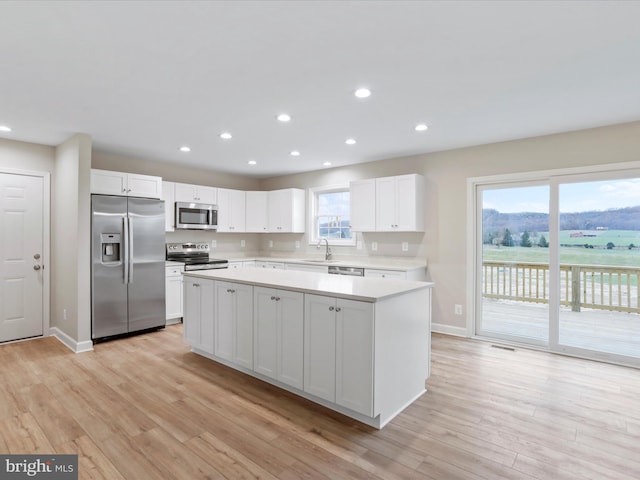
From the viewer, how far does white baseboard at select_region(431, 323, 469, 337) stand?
4.50m

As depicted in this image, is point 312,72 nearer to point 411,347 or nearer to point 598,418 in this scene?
point 411,347

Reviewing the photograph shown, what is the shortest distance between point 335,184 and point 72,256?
3774 mm

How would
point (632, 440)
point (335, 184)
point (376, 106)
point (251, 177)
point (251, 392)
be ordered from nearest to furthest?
point (632, 440) < point (251, 392) < point (376, 106) < point (335, 184) < point (251, 177)

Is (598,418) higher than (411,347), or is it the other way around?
(411,347)

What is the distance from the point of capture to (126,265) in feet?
14.4

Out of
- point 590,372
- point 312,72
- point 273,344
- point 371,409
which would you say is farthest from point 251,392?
point 590,372

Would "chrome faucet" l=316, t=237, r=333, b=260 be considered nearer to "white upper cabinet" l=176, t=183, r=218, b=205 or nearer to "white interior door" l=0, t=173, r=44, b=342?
"white upper cabinet" l=176, t=183, r=218, b=205

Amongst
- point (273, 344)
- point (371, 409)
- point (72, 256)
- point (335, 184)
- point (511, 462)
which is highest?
point (335, 184)

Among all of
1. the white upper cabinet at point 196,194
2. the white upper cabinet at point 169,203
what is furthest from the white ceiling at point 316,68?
the white upper cabinet at point 196,194

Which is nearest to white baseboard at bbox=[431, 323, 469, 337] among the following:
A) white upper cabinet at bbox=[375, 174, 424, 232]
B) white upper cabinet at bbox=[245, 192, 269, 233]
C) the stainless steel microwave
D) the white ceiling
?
white upper cabinet at bbox=[375, 174, 424, 232]

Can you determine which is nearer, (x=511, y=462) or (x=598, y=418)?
(x=511, y=462)

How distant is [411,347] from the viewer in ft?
8.76

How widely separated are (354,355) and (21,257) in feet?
14.3

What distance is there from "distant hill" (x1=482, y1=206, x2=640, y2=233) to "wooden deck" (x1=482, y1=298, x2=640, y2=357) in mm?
897
